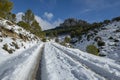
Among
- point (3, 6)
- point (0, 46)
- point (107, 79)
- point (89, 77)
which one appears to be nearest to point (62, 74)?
point (89, 77)

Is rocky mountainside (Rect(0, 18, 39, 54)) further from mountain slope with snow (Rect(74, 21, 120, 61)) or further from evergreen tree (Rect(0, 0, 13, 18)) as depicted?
mountain slope with snow (Rect(74, 21, 120, 61))

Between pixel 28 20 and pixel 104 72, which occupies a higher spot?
pixel 28 20

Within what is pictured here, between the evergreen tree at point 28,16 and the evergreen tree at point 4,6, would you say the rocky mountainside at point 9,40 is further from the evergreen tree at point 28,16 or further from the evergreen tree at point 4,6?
the evergreen tree at point 28,16

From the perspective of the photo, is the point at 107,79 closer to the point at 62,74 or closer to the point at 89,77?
the point at 89,77

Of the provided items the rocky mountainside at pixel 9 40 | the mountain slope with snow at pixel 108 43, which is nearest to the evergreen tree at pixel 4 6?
the rocky mountainside at pixel 9 40

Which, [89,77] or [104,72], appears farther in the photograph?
[104,72]

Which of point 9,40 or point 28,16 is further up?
point 28,16

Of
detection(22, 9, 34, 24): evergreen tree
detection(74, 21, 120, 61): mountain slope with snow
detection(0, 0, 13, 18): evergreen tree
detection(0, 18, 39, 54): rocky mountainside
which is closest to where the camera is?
detection(0, 18, 39, 54): rocky mountainside

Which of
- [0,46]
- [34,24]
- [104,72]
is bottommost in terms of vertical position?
[104,72]

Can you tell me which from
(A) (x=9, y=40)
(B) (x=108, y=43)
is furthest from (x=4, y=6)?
(B) (x=108, y=43)

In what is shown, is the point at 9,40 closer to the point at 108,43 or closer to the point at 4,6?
the point at 4,6

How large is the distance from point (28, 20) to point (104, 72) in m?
87.1

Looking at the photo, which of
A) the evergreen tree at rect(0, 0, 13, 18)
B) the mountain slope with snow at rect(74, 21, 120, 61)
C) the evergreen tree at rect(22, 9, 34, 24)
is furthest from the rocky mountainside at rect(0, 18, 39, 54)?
the evergreen tree at rect(22, 9, 34, 24)

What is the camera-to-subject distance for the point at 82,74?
1246cm
